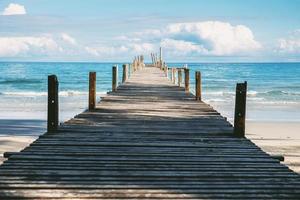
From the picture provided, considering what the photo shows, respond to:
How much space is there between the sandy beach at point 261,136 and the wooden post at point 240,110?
5963 mm

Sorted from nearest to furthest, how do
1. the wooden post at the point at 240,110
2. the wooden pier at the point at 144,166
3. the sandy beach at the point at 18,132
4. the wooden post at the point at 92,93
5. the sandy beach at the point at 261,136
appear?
the wooden pier at the point at 144,166 → the wooden post at the point at 240,110 → the wooden post at the point at 92,93 → the sandy beach at the point at 261,136 → the sandy beach at the point at 18,132

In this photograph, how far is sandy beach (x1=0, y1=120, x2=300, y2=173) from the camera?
15.6m

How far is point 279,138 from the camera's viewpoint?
61.5 ft

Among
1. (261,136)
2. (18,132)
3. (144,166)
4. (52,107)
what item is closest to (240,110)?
(144,166)

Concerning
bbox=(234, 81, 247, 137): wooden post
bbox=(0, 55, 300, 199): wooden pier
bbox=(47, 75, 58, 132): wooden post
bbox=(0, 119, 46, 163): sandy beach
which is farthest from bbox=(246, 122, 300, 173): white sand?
bbox=(0, 119, 46, 163): sandy beach

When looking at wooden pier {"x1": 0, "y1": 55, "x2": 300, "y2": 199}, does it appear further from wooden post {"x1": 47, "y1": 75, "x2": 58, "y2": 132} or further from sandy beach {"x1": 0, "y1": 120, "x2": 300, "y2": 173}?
sandy beach {"x1": 0, "y1": 120, "x2": 300, "y2": 173}

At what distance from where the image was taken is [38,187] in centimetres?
419

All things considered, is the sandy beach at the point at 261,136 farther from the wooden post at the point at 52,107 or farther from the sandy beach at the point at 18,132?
the wooden post at the point at 52,107

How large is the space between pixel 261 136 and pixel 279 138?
29.5 inches

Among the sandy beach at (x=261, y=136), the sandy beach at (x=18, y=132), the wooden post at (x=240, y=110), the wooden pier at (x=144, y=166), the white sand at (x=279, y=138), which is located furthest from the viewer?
the sandy beach at (x=18, y=132)

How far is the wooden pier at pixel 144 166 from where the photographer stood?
4125 mm

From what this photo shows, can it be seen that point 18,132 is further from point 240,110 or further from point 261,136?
point 240,110

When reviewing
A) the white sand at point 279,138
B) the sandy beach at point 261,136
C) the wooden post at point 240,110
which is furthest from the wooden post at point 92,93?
the white sand at point 279,138

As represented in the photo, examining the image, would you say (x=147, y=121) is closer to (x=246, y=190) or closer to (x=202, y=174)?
(x=202, y=174)
